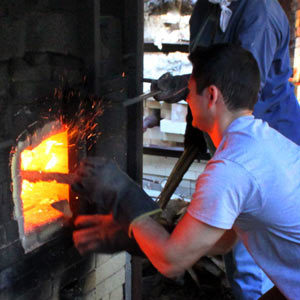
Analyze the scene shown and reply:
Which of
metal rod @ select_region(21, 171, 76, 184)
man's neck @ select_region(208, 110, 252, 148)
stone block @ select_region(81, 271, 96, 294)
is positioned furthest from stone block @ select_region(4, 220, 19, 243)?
Answer: man's neck @ select_region(208, 110, 252, 148)

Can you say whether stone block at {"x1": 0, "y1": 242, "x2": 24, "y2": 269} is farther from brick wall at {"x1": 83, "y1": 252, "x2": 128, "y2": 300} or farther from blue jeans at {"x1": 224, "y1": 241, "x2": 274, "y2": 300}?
blue jeans at {"x1": 224, "y1": 241, "x2": 274, "y2": 300}

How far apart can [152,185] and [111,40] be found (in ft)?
12.9

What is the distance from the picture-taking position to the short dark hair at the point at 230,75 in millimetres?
1827

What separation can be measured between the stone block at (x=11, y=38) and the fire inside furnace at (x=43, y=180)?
17.4 inches

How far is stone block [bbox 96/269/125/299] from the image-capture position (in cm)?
272

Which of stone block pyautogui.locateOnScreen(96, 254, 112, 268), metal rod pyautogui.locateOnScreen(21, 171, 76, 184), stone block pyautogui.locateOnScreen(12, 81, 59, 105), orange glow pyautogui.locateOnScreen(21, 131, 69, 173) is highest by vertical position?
stone block pyautogui.locateOnScreen(12, 81, 59, 105)

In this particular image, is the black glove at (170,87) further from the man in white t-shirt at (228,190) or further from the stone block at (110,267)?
the stone block at (110,267)

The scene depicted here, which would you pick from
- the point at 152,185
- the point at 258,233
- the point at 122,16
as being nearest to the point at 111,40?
the point at 122,16

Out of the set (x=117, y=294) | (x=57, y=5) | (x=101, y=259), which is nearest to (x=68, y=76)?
(x=57, y=5)

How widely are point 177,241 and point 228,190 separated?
10.2 inches

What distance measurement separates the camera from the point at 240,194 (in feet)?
5.31

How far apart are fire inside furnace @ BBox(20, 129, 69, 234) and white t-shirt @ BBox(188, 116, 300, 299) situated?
0.88 meters

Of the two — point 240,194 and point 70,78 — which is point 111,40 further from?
point 240,194

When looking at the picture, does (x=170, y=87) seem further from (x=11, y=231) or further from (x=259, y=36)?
(x=11, y=231)
